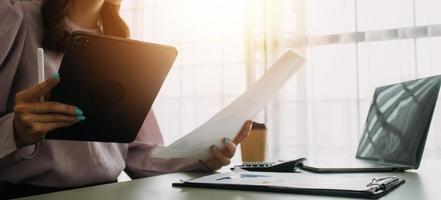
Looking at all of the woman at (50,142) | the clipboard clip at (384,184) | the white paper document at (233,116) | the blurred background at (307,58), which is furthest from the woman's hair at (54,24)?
the blurred background at (307,58)

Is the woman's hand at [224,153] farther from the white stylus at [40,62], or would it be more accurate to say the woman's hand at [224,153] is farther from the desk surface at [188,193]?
the white stylus at [40,62]

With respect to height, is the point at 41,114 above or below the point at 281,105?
above

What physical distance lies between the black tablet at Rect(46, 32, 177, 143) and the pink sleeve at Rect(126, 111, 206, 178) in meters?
0.19

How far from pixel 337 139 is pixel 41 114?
1.91 m

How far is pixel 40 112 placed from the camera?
759 millimetres

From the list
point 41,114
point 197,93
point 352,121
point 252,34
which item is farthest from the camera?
point 197,93

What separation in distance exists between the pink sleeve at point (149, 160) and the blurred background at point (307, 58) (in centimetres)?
117

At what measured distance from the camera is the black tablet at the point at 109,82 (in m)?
0.77

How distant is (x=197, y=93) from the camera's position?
109 inches

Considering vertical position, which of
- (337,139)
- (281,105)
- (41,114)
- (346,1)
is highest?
(346,1)

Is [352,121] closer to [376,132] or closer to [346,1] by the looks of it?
[346,1]

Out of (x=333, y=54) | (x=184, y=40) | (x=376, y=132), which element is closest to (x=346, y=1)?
(x=333, y=54)

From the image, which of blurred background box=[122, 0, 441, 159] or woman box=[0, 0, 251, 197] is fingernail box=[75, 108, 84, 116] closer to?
woman box=[0, 0, 251, 197]

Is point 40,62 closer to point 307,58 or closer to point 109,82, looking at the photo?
point 109,82
